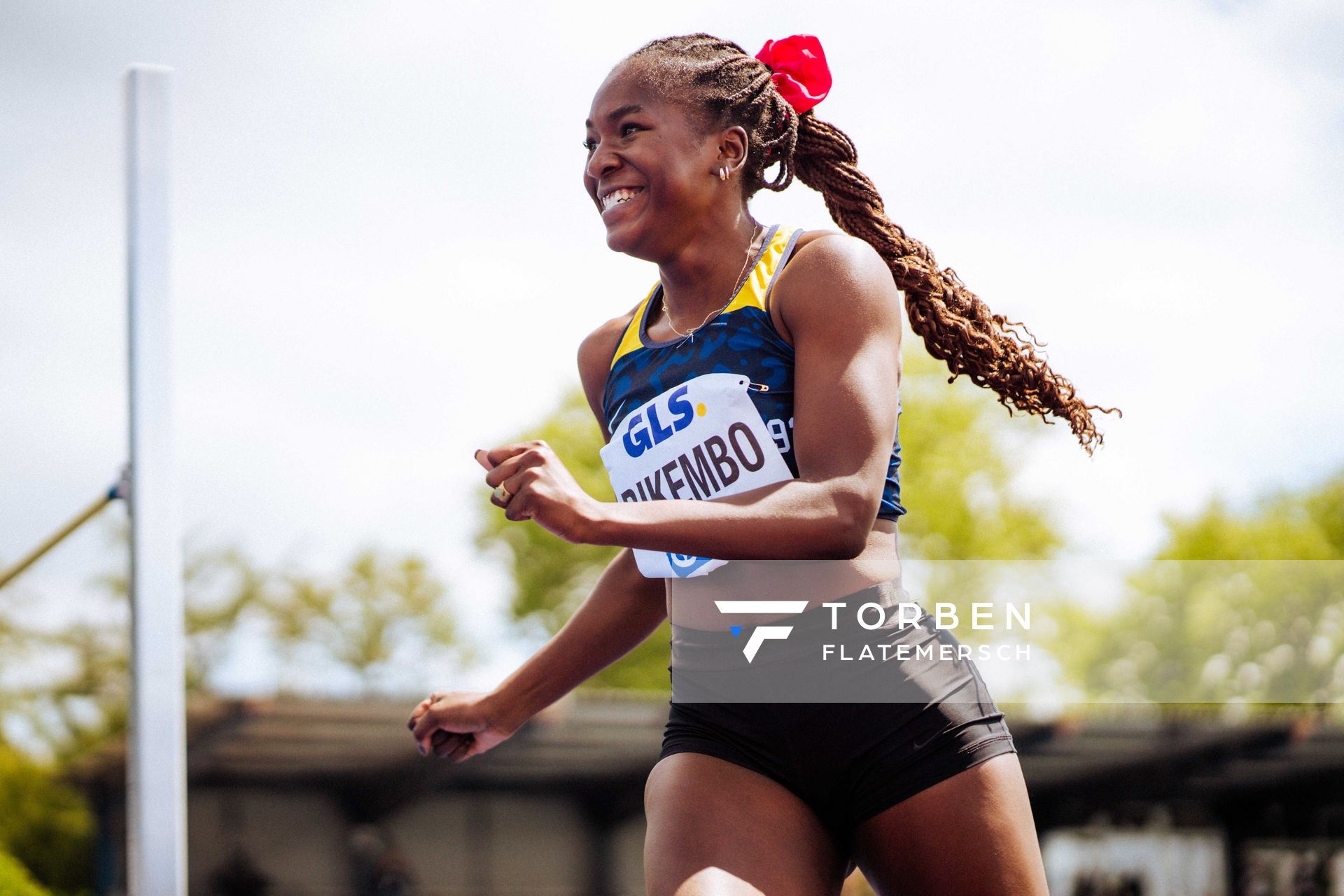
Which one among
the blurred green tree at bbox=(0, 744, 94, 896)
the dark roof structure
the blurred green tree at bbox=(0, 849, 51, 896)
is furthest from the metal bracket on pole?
the blurred green tree at bbox=(0, 744, 94, 896)

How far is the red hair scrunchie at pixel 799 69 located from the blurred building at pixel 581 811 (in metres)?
12.3

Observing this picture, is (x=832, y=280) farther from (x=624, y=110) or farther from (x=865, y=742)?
(x=865, y=742)

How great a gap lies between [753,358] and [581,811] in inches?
619

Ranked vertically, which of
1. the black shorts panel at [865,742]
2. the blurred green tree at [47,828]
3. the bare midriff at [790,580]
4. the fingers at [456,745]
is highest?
the blurred green tree at [47,828]

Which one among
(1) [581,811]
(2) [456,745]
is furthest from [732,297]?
(1) [581,811]

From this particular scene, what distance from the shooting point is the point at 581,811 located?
17031 millimetres

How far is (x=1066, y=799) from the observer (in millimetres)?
16781

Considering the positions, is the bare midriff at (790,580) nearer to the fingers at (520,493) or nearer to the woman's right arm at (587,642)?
the woman's right arm at (587,642)

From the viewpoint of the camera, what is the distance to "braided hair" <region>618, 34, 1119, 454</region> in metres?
2.17

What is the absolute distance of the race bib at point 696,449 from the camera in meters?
2.02

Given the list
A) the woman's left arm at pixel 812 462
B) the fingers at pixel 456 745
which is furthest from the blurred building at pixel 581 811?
the woman's left arm at pixel 812 462

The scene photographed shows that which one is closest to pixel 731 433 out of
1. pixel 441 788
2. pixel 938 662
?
pixel 938 662

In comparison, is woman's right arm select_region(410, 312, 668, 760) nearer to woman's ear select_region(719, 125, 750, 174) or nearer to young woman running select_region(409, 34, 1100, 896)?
young woman running select_region(409, 34, 1100, 896)

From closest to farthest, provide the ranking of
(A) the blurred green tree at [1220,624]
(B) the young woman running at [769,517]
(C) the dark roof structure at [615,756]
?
(B) the young woman running at [769,517] < (C) the dark roof structure at [615,756] < (A) the blurred green tree at [1220,624]
